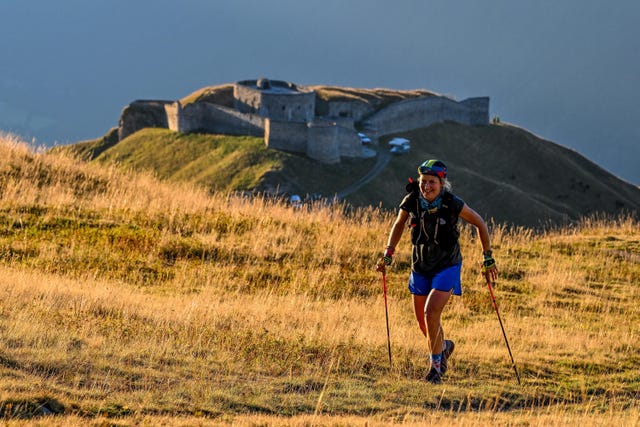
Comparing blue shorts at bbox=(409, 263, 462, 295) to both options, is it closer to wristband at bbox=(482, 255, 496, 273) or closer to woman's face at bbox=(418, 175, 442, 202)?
wristband at bbox=(482, 255, 496, 273)

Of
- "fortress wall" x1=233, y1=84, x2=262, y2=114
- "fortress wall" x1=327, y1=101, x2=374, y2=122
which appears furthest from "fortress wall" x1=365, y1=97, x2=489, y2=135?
"fortress wall" x1=233, y1=84, x2=262, y2=114

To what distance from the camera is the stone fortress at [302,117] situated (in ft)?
306

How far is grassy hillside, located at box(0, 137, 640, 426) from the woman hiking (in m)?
0.74

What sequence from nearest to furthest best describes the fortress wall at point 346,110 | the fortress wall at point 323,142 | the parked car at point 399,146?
1. the fortress wall at point 323,142
2. the parked car at point 399,146
3. the fortress wall at point 346,110

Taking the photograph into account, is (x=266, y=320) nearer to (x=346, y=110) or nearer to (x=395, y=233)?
→ (x=395, y=233)

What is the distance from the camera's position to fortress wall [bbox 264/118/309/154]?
93.1m

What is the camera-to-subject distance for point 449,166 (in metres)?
102

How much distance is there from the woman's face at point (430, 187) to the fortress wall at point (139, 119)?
105 metres

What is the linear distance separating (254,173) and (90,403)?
79507 mm

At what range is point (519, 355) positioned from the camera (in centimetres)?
1162

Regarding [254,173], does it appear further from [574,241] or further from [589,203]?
[574,241]

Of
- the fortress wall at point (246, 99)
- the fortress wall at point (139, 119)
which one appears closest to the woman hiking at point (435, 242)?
the fortress wall at point (246, 99)

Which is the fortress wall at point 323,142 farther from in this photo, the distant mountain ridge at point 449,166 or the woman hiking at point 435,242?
the woman hiking at point 435,242

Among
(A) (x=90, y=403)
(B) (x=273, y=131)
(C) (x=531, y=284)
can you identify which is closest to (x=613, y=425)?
(A) (x=90, y=403)
